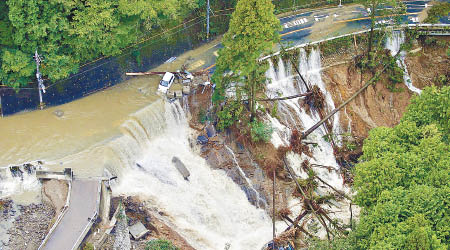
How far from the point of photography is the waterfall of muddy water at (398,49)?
171 feet

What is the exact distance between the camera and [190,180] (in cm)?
4075

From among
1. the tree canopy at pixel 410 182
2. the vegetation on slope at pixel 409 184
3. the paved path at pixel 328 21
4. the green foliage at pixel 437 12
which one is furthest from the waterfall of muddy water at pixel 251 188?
the green foliage at pixel 437 12

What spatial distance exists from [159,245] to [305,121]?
16955 millimetres

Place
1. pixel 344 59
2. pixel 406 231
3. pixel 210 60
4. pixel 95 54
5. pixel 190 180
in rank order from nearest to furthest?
pixel 406 231 < pixel 190 180 < pixel 95 54 < pixel 210 60 < pixel 344 59

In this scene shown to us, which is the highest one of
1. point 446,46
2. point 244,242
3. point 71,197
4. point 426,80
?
point 446,46

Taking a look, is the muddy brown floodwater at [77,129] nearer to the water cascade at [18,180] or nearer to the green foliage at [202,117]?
the water cascade at [18,180]

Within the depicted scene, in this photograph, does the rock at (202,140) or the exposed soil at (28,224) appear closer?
the exposed soil at (28,224)

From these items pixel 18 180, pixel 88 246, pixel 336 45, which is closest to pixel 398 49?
pixel 336 45

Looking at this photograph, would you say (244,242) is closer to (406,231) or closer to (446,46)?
(406,231)

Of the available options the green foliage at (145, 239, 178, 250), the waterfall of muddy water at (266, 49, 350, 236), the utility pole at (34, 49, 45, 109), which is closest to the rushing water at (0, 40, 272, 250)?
the utility pole at (34, 49, 45, 109)

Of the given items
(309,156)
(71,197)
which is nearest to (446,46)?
(309,156)

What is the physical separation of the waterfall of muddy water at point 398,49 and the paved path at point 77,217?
29.3 metres

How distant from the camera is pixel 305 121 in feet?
154

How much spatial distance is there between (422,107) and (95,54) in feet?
75.7
